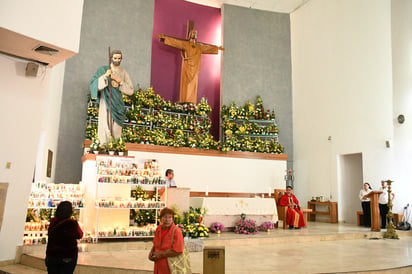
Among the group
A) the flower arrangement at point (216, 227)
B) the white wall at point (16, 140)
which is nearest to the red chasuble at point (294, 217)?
the flower arrangement at point (216, 227)

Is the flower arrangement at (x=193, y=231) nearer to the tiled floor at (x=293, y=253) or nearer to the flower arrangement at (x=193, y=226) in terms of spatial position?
the flower arrangement at (x=193, y=226)

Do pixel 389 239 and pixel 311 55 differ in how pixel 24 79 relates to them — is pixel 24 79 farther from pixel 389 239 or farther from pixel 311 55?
pixel 311 55

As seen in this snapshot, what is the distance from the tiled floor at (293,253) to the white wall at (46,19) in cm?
378

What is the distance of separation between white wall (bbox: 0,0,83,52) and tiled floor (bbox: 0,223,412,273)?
3.78 metres

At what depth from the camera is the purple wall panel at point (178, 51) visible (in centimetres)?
1504

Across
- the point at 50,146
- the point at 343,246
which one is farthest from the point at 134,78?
the point at 343,246

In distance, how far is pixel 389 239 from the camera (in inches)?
386

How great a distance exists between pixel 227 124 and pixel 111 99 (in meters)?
6.66

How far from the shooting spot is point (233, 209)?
9.96 meters

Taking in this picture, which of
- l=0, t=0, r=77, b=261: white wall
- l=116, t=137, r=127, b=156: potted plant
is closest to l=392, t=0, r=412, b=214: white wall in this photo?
l=116, t=137, r=127, b=156: potted plant

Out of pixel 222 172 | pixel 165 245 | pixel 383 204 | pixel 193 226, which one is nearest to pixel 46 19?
pixel 165 245

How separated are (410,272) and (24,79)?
764 centimetres

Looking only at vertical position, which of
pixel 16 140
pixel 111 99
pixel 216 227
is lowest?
pixel 216 227

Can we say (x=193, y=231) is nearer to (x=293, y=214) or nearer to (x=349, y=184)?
(x=293, y=214)
